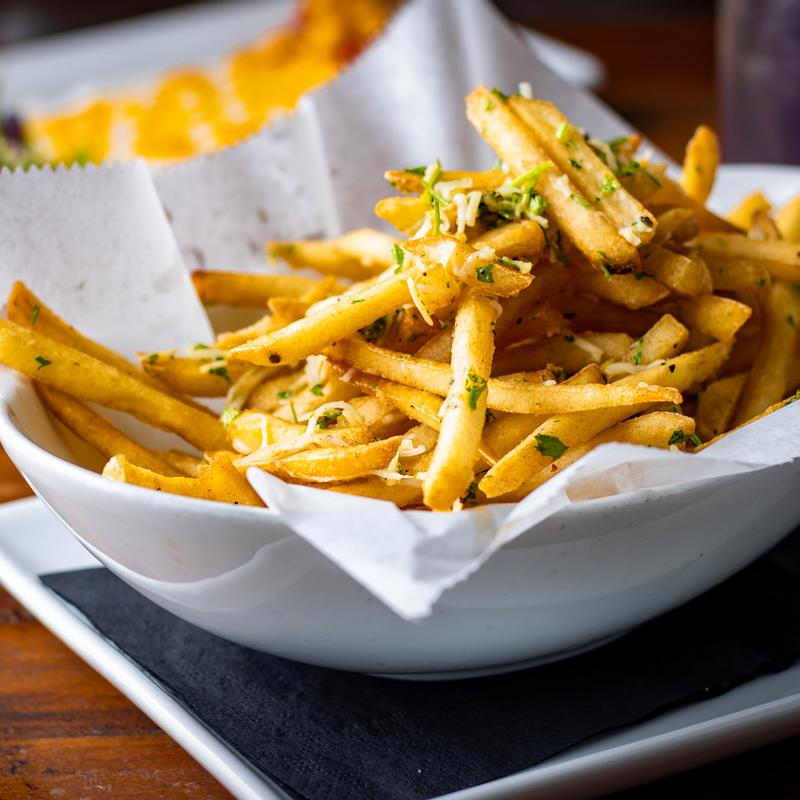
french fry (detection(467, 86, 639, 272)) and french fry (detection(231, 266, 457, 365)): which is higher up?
french fry (detection(467, 86, 639, 272))

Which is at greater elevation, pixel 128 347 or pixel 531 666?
pixel 128 347

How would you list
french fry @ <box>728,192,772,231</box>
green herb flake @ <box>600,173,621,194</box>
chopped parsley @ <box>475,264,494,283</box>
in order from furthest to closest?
french fry @ <box>728,192,772,231</box>
green herb flake @ <box>600,173,621,194</box>
chopped parsley @ <box>475,264,494,283</box>

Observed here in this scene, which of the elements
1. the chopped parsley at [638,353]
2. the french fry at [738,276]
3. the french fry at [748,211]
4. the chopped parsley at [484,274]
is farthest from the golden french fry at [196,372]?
the french fry at [748,211]

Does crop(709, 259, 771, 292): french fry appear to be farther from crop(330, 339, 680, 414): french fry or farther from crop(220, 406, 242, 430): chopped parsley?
crop(220, 406, 242, 430): chopped parsley

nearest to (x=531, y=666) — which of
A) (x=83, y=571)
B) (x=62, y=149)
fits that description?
(x=83, y=571)

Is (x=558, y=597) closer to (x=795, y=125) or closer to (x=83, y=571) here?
(x=83, y=571)

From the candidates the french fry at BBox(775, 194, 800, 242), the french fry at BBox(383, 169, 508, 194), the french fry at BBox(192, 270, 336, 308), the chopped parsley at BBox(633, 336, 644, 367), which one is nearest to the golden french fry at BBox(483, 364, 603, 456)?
the chopped parsley at BBox(633, 336, 644, 367)

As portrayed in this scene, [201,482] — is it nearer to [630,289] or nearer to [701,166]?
[630,289]
